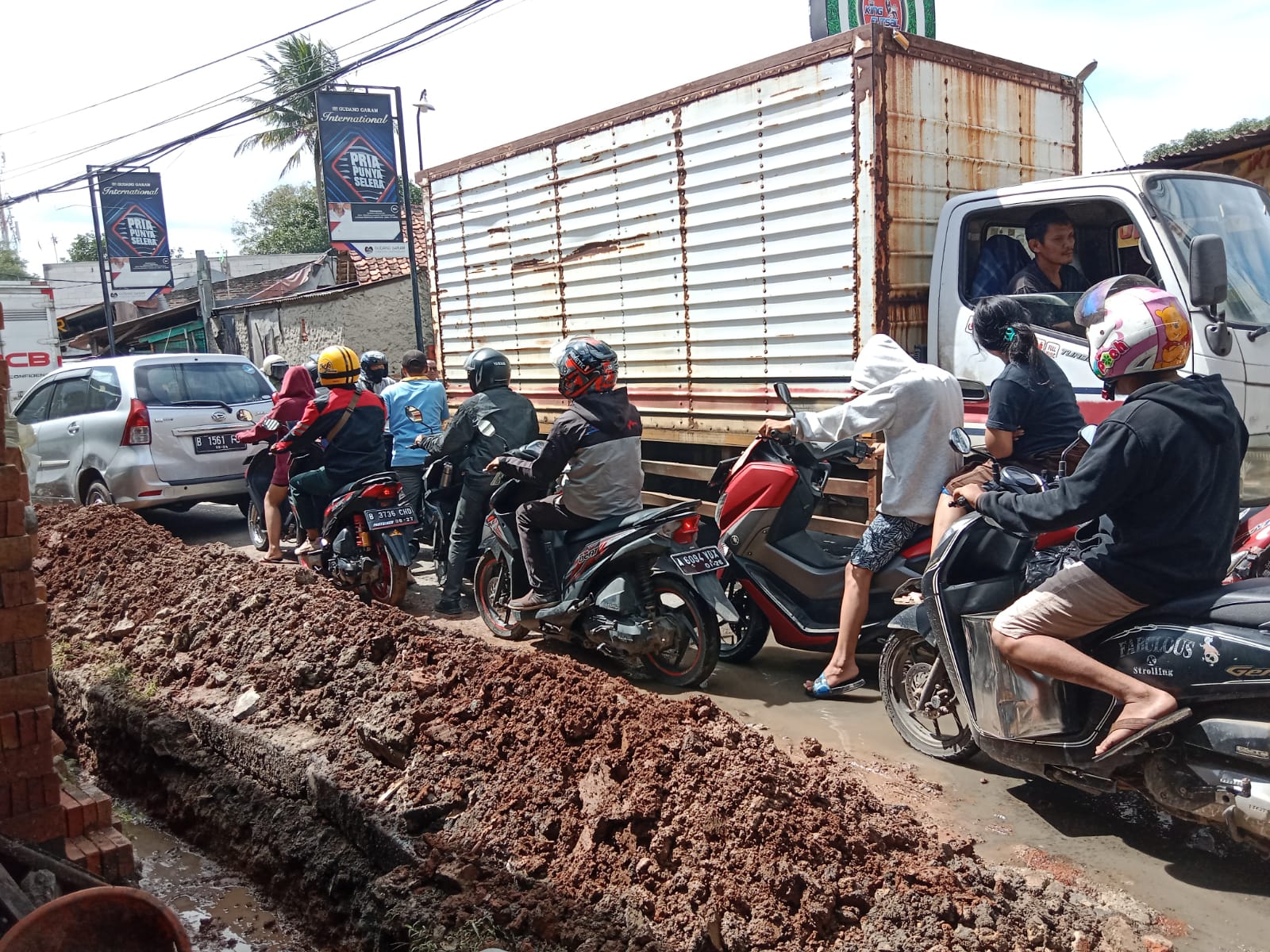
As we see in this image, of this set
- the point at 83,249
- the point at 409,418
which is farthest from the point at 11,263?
the point at 409,418

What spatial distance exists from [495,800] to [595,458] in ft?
7.64

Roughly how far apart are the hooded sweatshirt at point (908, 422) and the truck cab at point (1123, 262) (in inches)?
35.3

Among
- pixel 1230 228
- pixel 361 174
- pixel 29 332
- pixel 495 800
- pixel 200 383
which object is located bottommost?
pixel 495 800

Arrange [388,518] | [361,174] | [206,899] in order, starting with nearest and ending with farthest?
[206,899], [388,518], [361,174]

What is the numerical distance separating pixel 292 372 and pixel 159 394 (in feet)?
7.34

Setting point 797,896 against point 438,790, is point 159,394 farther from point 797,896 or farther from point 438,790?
point 797,896

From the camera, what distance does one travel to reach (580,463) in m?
5.45

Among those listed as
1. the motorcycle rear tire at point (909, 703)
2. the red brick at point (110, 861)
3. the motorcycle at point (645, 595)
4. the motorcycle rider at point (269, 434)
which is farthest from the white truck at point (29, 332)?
the motorcycle rear tire at point (909, 703)

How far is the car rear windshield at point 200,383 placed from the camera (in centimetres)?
938

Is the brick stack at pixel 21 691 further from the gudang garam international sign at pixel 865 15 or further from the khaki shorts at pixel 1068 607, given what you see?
the gudang garam international sign at pixel 865 15

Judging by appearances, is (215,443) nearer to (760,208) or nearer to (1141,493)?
(760,208)

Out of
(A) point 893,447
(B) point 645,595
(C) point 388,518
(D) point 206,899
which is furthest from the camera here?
(C) point 388,518

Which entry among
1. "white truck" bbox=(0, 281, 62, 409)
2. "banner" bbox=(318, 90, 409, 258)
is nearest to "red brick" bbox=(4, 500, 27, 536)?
"banner" bbox=(318, 90, 409, 258)

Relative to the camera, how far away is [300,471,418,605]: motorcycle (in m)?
6.71
